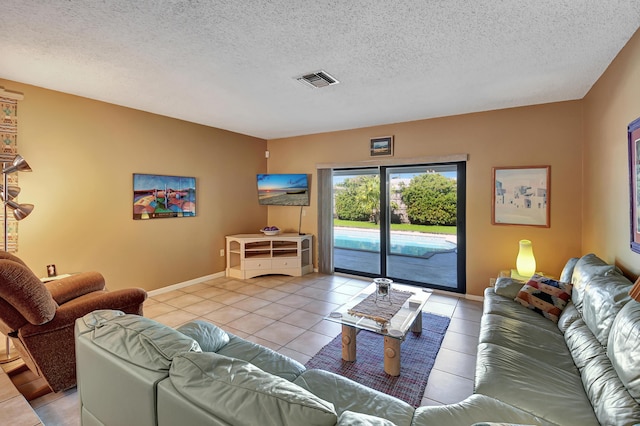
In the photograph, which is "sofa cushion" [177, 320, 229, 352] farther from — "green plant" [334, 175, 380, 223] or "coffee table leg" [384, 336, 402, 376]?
"green plant" [334, 175, 380, 223]

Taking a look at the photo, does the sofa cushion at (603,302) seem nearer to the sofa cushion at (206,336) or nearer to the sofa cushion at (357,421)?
the sofa cushion at (357,421)

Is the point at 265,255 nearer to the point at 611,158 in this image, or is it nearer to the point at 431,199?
the point at 431,199

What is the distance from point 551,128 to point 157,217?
5.40 metres

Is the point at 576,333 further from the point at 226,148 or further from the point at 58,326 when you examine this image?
the point at 226,148

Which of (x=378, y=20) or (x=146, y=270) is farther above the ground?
(x=378, y=20)

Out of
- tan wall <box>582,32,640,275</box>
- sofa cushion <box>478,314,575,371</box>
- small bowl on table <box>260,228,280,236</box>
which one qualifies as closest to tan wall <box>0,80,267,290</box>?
small bowl on table <box>260,228,280,236</box>

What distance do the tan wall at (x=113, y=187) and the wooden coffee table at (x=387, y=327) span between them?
3.03 meters

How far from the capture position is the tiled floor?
7.13ft

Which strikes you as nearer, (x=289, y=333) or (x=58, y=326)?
(x=58, y=326)

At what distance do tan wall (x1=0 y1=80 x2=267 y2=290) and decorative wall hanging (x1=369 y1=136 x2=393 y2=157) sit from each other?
2.50 m

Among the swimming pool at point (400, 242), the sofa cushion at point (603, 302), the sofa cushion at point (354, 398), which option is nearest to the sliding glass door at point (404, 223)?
the swimming pool at point (400, 242)

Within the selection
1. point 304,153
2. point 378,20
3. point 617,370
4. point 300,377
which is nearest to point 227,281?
point 304,153

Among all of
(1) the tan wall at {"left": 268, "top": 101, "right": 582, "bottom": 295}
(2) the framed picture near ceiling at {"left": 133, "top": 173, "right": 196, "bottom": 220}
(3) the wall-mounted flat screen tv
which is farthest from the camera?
(3) the wall-mounted flat screen tv

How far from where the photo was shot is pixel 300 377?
5.30 ft
